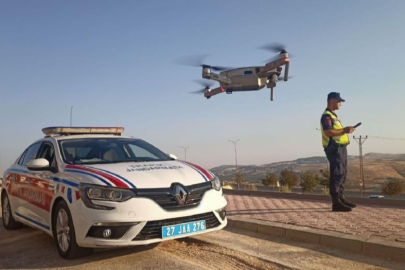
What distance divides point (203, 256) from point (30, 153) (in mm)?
3709

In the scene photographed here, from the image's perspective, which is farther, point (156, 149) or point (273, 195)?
point (273, 195)

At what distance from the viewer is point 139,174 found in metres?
4.51

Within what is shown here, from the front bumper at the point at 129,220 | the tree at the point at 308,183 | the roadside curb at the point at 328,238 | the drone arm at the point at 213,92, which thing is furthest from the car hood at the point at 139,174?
the tree at the point at 308,183

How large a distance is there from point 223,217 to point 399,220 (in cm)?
346

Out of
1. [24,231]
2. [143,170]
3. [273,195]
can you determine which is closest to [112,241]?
[143,170]

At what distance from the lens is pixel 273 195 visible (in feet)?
40.0

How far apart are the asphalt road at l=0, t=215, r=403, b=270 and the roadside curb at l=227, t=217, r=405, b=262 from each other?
15 centimetres

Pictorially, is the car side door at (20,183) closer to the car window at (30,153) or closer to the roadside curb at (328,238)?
the car window at (30,153)

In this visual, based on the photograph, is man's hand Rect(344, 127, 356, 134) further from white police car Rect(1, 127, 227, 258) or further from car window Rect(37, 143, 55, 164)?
car window Rect(37, 143, 55, 164)

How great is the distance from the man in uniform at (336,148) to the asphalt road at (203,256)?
8.03 feet

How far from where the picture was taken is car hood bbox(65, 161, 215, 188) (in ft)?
14.1

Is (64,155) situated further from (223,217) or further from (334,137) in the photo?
(334,137)

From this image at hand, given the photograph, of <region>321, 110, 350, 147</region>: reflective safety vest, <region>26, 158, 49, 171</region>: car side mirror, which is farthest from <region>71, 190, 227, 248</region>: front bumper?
<region>321, 110, 350, 147</region>: reflective safety vest

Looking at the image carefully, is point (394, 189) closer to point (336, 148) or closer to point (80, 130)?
point (336, 148)
